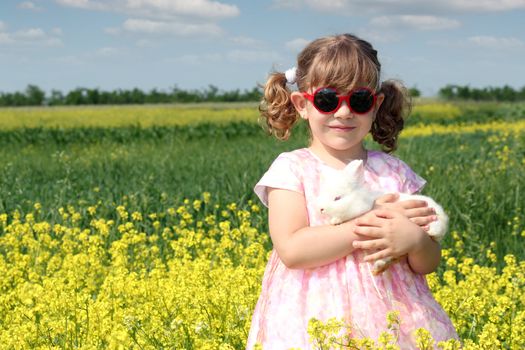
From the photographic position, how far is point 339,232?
2.86 metres

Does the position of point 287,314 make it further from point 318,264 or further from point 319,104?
point 319,104

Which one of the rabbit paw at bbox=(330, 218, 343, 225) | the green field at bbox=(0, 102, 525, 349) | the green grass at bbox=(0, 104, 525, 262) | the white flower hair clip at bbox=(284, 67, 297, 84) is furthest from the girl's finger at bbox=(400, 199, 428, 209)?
the green grass at bbox=(0, 104, 525, 262)

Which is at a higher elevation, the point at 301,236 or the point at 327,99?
the point at 327,99

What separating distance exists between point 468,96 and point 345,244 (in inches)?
1610

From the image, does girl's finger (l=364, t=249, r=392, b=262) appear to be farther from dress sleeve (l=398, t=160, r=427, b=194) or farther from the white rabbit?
dress sleeve (l=398, t=160, r=427, b=194)

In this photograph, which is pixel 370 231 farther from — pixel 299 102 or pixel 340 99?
pixel 299 102

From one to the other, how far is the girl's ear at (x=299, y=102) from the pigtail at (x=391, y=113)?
1.08 feet

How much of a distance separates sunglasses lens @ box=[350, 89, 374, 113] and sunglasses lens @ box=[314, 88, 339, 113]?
6cm

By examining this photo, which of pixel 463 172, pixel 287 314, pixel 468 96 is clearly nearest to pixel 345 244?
pixel 287 314

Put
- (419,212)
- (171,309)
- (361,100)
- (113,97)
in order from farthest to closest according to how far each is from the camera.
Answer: (113,97) < (171,309) < (361,100) < (419,212)

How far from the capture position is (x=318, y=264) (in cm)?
290

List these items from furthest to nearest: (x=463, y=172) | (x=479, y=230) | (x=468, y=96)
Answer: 1. (x=468, y=96)
2. (x=463, y=172)
3. (x=479, y=230)

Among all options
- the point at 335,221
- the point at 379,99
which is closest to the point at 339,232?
the point at 335,221

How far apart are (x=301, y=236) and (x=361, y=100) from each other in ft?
1.86
